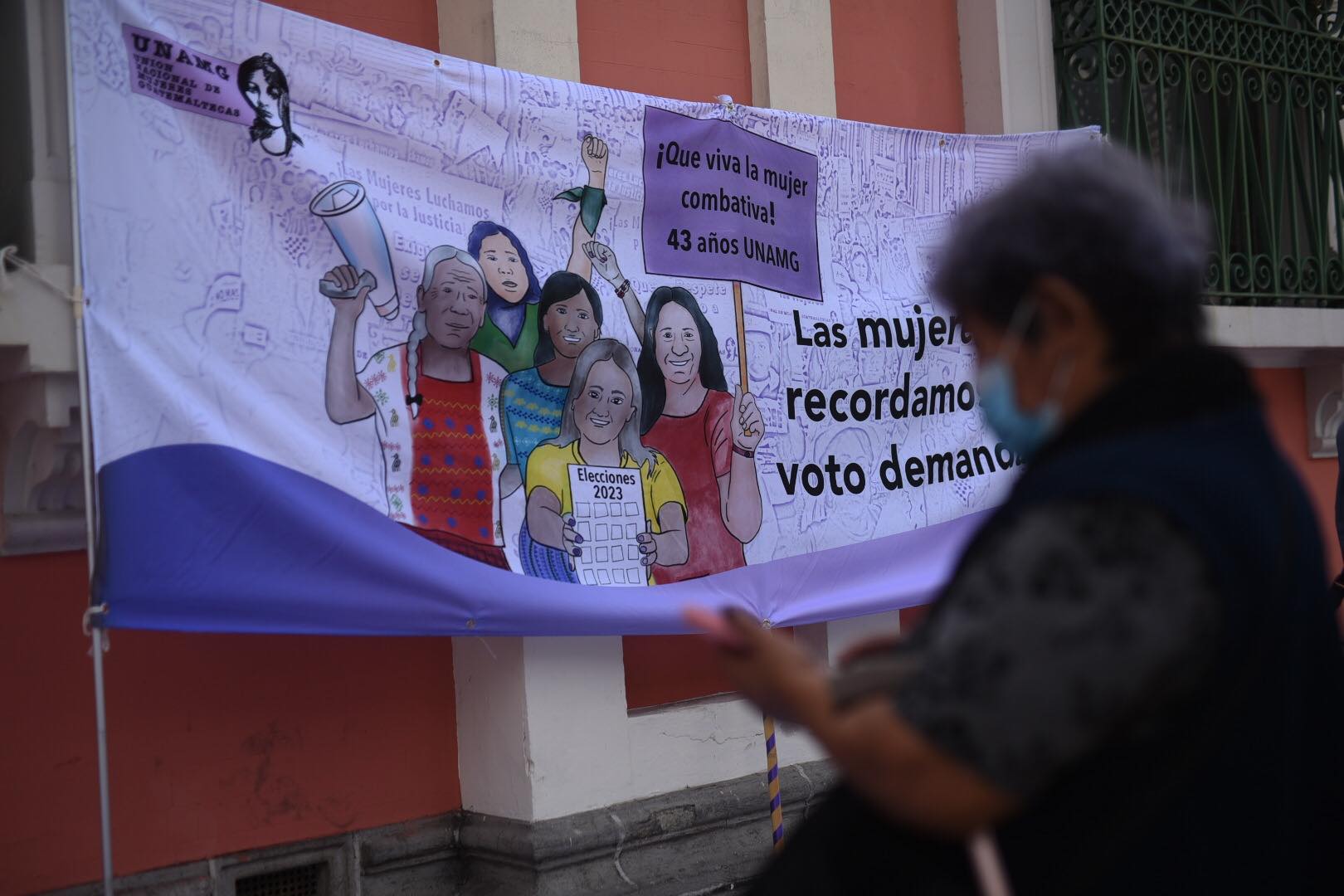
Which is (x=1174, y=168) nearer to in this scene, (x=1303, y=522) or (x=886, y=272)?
(x=886, y=272)

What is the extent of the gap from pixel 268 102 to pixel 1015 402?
297 centimetres

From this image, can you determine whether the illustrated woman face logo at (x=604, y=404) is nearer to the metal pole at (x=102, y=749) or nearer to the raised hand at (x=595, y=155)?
the raised hand at (x=595, y=155)

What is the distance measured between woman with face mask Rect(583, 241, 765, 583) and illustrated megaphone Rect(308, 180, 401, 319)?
0.79m

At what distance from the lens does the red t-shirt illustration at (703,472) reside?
4789 millimetres

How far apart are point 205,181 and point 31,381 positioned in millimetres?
707

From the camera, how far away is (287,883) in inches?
180

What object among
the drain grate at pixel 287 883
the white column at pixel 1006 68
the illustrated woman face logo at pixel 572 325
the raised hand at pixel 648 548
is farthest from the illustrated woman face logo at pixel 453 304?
the white column at pixel 1006 68

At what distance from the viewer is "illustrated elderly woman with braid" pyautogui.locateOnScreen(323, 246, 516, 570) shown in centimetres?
402

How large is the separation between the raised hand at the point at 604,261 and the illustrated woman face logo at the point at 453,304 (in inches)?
17.7

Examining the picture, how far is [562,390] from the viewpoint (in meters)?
4.55

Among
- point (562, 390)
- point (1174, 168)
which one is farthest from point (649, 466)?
point (1174, 168)

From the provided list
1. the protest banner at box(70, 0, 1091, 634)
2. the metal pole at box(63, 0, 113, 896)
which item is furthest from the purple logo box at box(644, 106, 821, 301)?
the metal pole at box(63, 0, 113, 896)

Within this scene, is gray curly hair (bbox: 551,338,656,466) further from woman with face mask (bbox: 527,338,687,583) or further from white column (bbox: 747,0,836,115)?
white column (bbox: 747,0,836,115)

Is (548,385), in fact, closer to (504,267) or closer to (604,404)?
(604,404)
